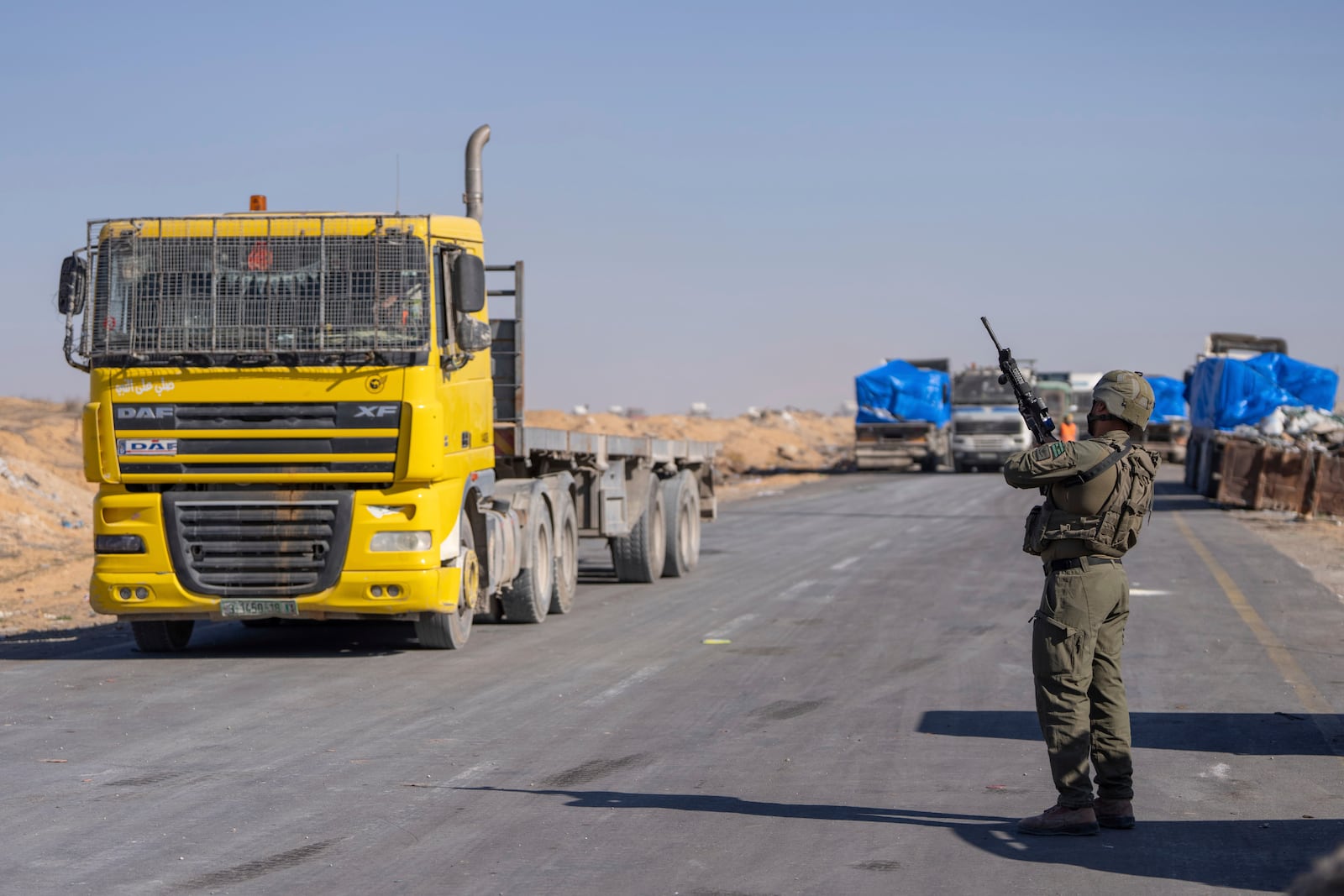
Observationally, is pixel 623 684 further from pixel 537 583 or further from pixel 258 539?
pixel 537 583

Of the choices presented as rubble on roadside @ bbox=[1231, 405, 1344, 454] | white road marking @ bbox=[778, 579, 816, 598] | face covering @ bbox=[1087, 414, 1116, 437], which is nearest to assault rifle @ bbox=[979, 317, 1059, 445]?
face covering @ bbox=[1087, 414, 1116, 437]

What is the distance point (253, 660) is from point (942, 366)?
3870 cm

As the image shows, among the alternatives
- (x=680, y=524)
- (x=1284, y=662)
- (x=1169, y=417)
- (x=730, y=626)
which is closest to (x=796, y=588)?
(x=680, y=524)

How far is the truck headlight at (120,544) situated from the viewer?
10836 millimetres

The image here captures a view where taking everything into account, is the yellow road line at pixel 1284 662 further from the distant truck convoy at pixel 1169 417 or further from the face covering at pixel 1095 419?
the distant truck convoy at pixel 1169 417

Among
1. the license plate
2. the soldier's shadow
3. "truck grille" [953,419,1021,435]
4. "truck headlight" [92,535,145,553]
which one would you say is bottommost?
the soldier's shadow

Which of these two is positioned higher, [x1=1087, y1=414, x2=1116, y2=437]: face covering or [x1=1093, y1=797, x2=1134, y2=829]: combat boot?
[x1=1087, y1=414, x2=1116, y2=437]: face covering

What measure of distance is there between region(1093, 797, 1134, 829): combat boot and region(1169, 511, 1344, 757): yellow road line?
221 centimetres

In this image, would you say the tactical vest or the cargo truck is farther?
the cargo truck

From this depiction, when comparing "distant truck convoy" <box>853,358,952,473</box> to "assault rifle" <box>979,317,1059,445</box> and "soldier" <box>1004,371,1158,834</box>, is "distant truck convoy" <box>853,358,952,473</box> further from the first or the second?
"soldier" <box>1004,371,1158,834</box>

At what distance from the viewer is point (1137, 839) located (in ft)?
20.0

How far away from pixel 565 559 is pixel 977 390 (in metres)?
33.6

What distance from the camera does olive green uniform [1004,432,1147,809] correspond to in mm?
6094

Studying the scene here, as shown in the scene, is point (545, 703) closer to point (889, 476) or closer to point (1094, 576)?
point (1094, 576)
